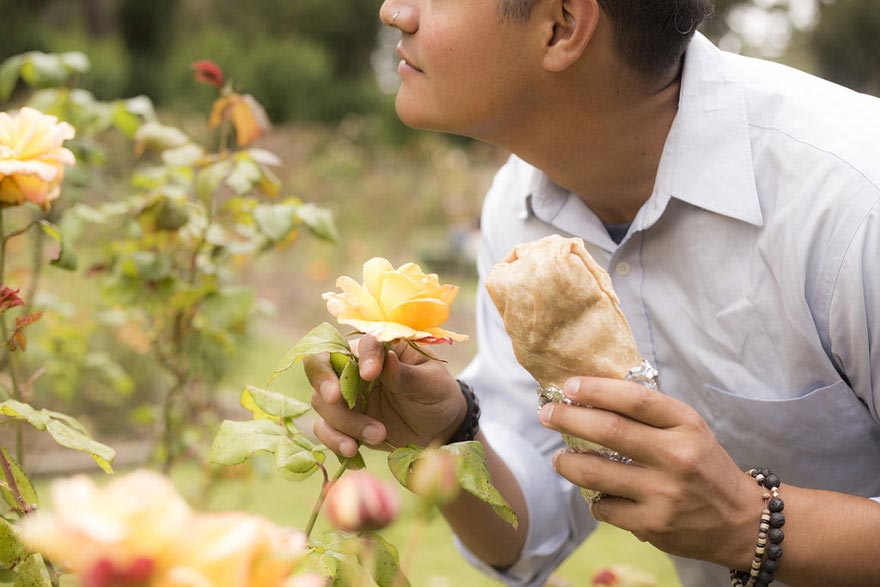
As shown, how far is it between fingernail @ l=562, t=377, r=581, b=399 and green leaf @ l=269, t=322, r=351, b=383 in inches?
8.5

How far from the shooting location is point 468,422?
1.23m

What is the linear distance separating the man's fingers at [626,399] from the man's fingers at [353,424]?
22cm

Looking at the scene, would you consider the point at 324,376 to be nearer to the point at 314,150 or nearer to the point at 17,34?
the point at 314,150

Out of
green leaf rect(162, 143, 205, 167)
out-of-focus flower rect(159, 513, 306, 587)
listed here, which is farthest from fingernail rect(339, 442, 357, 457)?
green leaf rect(162, 143, 205, 167)

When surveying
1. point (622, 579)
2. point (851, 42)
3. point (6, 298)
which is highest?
point (6, 298)

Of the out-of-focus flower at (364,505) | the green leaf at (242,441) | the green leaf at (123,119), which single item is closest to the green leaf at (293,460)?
the green leaf at (242,441)

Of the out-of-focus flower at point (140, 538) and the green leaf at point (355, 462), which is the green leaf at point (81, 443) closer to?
the green leaf at point (355, 462)

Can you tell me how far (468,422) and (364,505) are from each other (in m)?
0.73

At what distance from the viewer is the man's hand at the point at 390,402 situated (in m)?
0.96

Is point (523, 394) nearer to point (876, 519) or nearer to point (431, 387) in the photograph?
point (431, 387)

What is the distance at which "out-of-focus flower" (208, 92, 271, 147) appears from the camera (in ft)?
4.82

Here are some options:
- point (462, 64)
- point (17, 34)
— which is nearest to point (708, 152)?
point (462, 64)

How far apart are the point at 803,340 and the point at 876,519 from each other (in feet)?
0.85

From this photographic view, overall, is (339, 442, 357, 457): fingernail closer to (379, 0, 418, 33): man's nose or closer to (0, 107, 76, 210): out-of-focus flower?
(0, 107, 76, 210): out-of-focus flower
